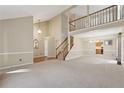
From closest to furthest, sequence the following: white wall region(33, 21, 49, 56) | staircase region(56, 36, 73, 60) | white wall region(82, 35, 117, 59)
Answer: staircase region(56, 36, 73, 60)
white wall region(82, 35, 117, 59)
white wall region(33, 21, 49, 56)

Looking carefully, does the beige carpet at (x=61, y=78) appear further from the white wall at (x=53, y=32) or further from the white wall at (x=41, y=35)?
the white wall at (x=41, y=35)

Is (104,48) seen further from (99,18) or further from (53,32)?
(53,32)

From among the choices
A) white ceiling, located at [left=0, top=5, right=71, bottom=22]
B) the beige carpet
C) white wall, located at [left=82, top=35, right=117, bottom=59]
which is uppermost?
white ceiling, located at [left=0, top=5, right=71, bottom=22]

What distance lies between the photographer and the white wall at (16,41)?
5484mm

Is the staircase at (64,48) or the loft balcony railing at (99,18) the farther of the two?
the staircase at (64,48)

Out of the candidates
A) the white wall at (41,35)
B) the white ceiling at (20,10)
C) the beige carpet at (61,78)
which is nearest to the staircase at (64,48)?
the white wall at (41,35)

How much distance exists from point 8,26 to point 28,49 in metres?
1.64

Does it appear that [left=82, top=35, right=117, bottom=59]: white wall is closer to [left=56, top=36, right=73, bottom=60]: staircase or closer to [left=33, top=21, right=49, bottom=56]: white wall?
[left=56, top=36, right=73, bottom=60]: staircase

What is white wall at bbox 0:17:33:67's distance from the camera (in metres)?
5.48

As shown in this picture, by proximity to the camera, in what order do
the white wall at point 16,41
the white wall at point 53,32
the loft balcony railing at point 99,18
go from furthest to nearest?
the white wall at point 53,32 < the loft balcony railing at point 99,18 < the white wall at point 16,41

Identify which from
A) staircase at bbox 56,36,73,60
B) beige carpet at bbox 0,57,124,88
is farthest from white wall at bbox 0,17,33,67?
staircase at bbox 56,36,73,60

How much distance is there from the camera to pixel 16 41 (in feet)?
19.6

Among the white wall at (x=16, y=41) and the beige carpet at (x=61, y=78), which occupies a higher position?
the white wall at (x=16, y=41)
